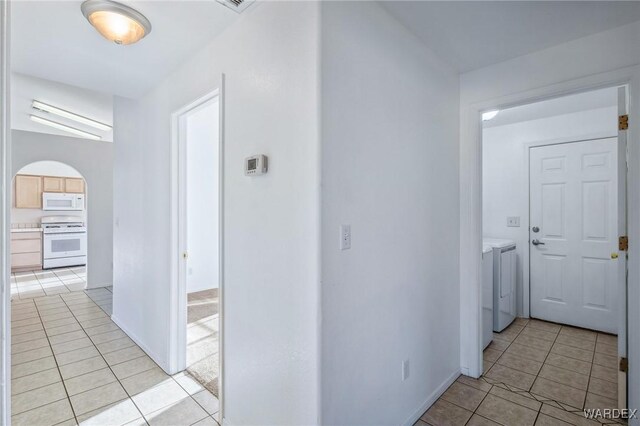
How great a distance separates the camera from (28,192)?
6496 millimetres

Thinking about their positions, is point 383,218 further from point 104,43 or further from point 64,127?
point 64,127

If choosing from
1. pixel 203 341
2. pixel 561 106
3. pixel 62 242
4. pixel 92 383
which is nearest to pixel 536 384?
pixel 561 106

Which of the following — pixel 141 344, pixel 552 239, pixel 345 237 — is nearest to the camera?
pixel 345 237

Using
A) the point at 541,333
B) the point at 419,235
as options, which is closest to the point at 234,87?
the point at 419,235

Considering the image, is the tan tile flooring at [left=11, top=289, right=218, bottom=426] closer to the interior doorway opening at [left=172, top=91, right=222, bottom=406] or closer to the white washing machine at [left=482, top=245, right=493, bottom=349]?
the interior doorway opening at [left=172, top=91, right=222, bottom=406]

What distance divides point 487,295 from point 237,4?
3161mm

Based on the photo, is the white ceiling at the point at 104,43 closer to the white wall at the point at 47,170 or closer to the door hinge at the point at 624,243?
the door hinge at the point at 624,243

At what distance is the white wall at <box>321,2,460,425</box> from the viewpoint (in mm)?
1444

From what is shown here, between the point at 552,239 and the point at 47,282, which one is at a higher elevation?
the point at 552,239

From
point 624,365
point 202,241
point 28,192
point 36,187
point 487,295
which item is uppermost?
point 36,187

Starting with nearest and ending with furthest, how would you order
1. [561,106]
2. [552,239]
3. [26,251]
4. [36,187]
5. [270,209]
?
[270,209] < [561,106] < [552,239] < [26,251] < [36,187]

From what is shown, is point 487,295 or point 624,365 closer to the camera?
point 624,365

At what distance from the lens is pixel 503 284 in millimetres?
3395

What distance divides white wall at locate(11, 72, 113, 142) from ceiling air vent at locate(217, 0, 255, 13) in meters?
2.53
